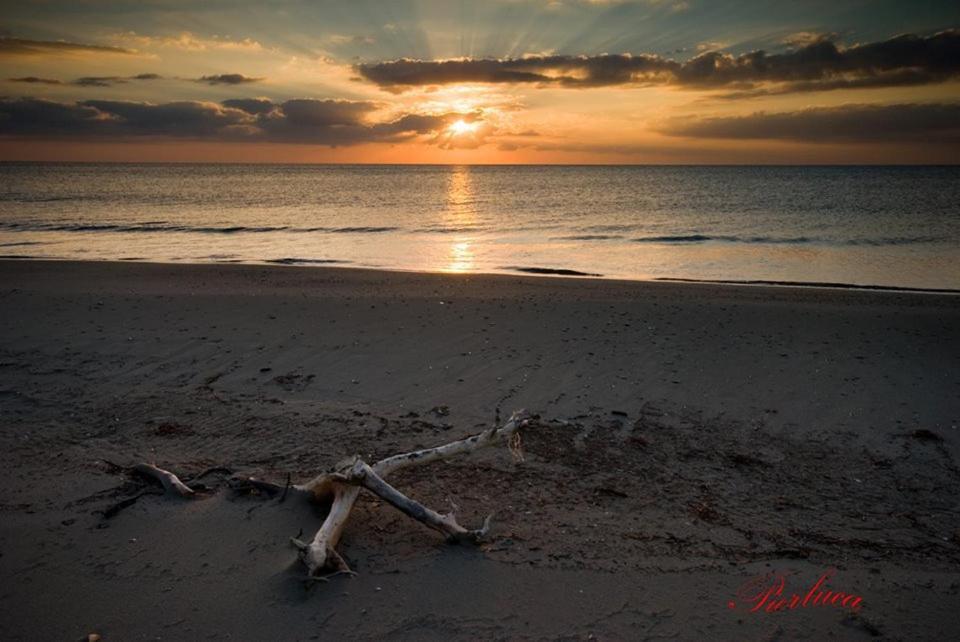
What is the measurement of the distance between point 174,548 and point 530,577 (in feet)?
8.46

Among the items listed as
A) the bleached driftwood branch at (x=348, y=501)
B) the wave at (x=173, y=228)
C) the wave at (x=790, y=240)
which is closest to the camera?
the bleached driftwood branch at (x=348, y=501)

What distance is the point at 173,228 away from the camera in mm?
31797

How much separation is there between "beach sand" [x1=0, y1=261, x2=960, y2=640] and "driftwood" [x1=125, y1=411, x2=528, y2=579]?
0.12 metres

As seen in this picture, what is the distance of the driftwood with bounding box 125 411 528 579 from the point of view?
413 cm

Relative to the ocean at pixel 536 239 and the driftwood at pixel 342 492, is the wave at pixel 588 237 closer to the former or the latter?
the ocean at pixel 536 239

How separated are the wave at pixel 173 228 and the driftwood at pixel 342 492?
27480 millimetres

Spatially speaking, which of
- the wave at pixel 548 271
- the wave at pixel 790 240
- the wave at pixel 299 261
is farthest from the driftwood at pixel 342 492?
the wave at pixel 790 240

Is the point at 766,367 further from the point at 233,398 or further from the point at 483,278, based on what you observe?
the point at 483,278

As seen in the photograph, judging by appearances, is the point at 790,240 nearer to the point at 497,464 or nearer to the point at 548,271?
the point at 548,271

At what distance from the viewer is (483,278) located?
1628cm

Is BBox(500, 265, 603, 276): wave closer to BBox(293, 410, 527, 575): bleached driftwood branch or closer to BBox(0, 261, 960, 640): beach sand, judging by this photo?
BBox(0, 261, 960, 640): beach sand

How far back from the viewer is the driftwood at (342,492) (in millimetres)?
4129

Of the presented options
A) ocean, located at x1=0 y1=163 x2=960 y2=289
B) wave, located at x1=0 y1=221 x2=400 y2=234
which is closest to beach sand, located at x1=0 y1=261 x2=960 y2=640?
ocean, located at x1=0 y1=163 x2=960 y2=289

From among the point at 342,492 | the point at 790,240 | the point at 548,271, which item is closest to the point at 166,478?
the point at 342,492
